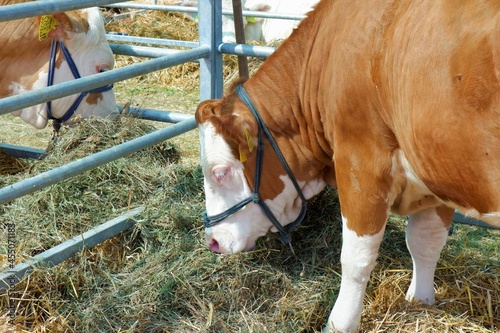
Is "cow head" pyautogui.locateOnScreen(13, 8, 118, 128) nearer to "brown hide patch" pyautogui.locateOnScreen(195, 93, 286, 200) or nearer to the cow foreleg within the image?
"brown hide patch" pyautogui.locateOnScreen(195, 93, 286, 200)

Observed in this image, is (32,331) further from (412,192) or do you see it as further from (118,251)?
(412,192)

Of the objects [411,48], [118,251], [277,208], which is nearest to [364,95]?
[411,48]

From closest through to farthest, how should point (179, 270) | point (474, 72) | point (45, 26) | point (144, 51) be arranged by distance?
point (474, 72) < point (179, 270) < point (45, 26) < point (144, 51)

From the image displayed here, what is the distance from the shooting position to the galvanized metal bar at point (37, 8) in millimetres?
2883

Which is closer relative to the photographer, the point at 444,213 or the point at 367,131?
the point at 367,131

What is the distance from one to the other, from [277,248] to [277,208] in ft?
1.14

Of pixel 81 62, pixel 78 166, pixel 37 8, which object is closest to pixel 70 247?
pixel 78 166

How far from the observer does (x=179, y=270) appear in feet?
11.8

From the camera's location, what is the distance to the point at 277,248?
12.4ft

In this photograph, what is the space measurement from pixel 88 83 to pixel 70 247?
88 centimetres

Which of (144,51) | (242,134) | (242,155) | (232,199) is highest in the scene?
(144,51)

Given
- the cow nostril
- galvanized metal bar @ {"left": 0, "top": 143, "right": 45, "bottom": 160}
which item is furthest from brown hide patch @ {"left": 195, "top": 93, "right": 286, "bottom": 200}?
galvanized metal bar @ {"left": 0, "top": 143, "right": 45, "bottom": 160}

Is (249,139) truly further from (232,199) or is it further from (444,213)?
(444,213)

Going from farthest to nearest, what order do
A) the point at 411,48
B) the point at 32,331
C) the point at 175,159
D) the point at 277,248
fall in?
the point at 175,159 < the point at 277,248 < the point at 32,331 < the point at 411,48
